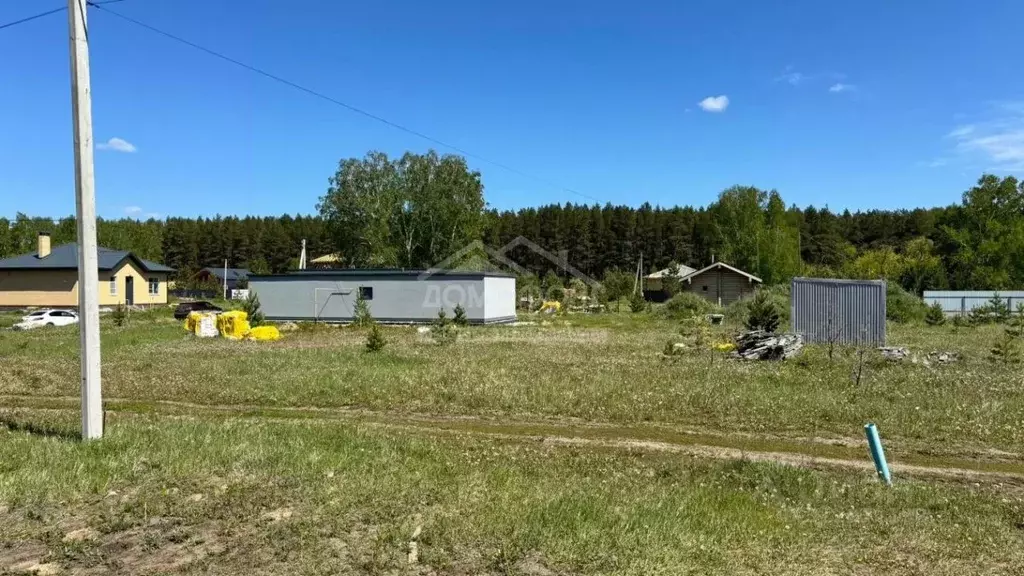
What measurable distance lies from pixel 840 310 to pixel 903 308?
62.4 feet

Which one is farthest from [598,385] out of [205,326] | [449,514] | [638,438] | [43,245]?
[43,245]

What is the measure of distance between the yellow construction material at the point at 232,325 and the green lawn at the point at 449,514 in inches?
786

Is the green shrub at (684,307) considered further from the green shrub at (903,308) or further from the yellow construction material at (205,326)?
the yellow construction material at (205,326)

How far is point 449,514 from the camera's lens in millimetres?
4977

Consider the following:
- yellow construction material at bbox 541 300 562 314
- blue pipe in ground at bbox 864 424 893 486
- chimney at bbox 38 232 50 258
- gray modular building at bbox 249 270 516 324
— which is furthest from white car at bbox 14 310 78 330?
blue pipe in ground at bbox 864 424 893 486

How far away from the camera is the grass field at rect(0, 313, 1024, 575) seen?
4.42 metres

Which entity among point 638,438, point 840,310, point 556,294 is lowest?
point 638,438

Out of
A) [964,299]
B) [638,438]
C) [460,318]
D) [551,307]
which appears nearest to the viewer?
[638,438]

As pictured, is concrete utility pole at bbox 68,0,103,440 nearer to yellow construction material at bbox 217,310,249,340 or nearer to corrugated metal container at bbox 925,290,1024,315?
yellow construction material at bbox 217,310,249,340

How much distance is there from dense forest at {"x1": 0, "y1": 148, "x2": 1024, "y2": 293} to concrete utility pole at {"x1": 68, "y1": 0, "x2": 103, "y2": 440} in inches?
1846

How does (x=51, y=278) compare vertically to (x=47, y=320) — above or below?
above

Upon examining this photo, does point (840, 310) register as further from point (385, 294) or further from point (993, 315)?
point (385, 294)

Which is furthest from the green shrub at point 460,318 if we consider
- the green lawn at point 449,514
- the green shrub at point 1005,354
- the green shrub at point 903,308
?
the green lawn at point 449,514

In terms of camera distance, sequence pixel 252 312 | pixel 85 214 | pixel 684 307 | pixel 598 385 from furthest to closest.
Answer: pixel 684 307
pixel 252 312
pixel 598 385
pixel 85 214
